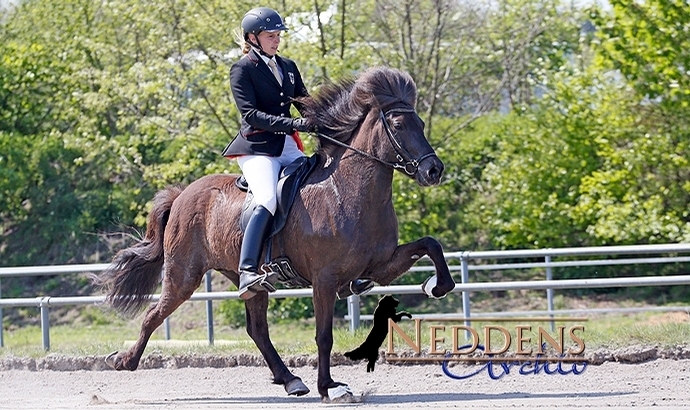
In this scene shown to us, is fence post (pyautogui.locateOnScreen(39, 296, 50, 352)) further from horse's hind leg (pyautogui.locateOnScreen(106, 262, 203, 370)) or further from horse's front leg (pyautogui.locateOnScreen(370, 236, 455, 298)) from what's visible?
horse's front leg (pyautogui.locateOnScreen(370, 236, 455, 298))

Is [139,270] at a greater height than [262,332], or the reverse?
[139,270]

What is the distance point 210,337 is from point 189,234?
144 inches

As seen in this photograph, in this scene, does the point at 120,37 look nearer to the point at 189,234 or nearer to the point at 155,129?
the point at 155,129

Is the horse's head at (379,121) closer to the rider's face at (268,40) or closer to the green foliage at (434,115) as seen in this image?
the rider's face at (268,40)

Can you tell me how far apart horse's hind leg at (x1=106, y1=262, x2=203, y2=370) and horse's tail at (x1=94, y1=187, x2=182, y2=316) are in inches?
16.6

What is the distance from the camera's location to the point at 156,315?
9531 millimetres

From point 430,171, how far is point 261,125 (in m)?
1.40

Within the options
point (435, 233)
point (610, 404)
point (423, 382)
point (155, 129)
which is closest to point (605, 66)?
point (435, 233)

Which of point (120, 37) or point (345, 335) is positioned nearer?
point (345, 335)

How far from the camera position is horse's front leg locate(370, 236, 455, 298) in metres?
8.23

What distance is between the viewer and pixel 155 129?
63.5ft

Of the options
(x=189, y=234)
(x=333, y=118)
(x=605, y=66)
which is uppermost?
(x=605, y=66)

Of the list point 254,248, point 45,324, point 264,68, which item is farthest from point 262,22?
A: point 45,324

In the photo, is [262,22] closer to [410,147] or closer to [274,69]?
[274,69]
